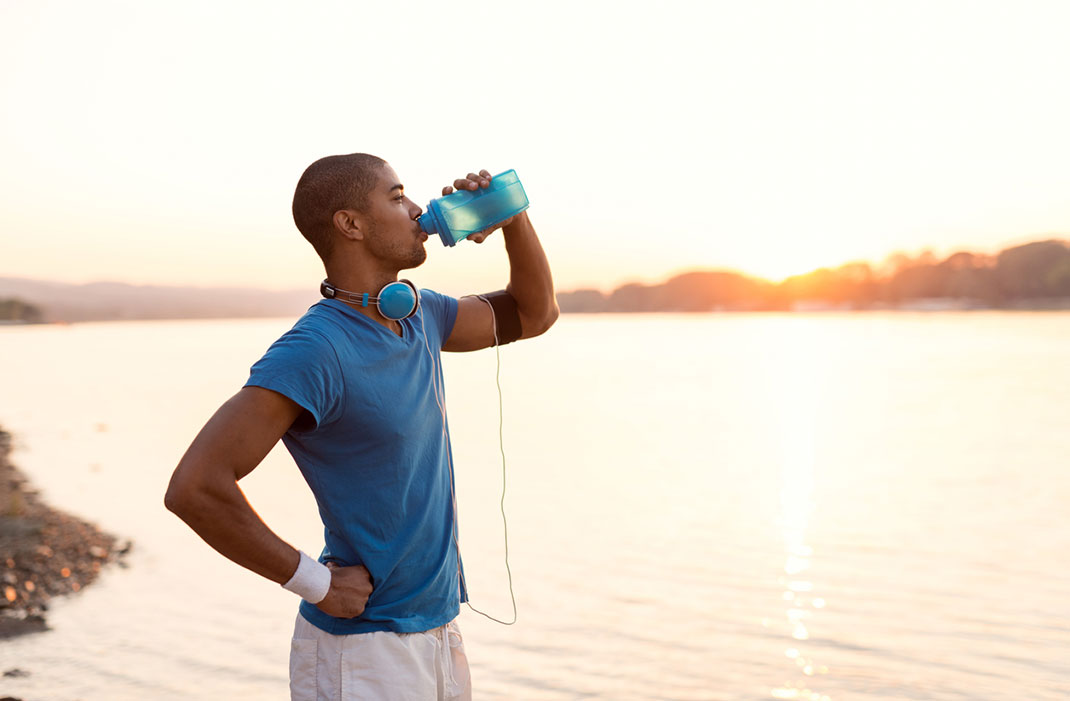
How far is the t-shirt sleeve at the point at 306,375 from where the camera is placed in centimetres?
206

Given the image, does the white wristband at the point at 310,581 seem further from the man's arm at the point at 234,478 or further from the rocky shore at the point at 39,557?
the rocky shore at the point at 39,557

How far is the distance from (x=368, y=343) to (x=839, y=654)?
17.5 ft

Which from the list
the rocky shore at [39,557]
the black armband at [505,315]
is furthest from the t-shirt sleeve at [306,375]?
the rocky shore at [39,557]

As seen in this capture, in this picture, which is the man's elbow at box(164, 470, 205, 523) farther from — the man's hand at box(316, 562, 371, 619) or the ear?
the ear

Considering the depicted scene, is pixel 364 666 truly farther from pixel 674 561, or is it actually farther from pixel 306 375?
pixel 674 561

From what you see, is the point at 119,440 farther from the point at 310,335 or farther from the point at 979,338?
the point at 979,338

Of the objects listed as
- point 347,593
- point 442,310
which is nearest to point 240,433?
point 347,593

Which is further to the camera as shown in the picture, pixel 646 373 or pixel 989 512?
pixel 646 373

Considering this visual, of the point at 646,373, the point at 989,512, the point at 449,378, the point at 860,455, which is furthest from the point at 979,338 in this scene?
the point at 989,512

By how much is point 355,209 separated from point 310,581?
36.9 inches

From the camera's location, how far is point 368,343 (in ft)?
7.50

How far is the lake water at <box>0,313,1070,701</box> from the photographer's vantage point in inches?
241

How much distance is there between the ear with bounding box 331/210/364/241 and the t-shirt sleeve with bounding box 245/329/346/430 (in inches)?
13.7

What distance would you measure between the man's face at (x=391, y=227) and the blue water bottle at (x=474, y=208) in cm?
5
